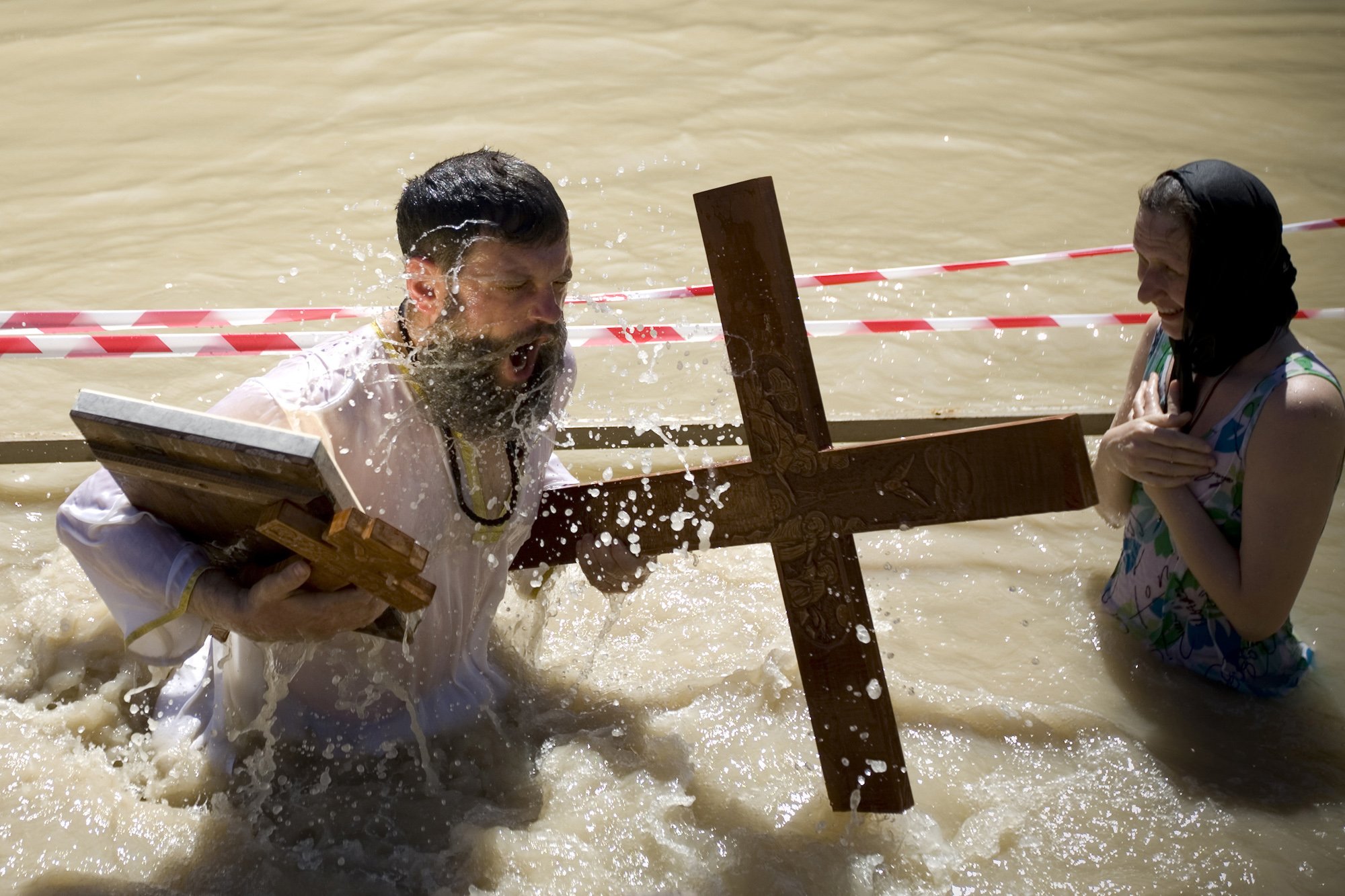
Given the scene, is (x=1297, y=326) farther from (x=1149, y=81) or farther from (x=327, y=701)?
(x=327, y=701)

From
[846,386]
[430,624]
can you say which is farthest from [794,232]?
[430,624]

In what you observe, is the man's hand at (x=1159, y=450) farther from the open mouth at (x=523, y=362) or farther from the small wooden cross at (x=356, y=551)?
the small wooden cross at (x=356, y=551)

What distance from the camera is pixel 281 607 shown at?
2.34 meters

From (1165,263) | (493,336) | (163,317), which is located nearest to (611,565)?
(493,336)

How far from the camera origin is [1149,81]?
9414mm

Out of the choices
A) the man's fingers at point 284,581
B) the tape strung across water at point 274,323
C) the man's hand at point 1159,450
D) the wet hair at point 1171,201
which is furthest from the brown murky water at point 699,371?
the wet hair at point 1171,201

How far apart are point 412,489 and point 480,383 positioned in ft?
1.06

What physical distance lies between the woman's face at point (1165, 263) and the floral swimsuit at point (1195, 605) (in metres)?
0.28

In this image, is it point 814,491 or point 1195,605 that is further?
point 1195,605

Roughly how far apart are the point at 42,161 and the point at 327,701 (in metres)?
6.30

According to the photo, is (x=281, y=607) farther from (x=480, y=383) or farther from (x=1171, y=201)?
(x=1171, y=201)

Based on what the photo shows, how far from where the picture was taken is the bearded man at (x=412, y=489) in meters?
2.46

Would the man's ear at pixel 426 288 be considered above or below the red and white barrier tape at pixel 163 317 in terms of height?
above

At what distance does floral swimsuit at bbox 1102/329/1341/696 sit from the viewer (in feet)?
10.3
